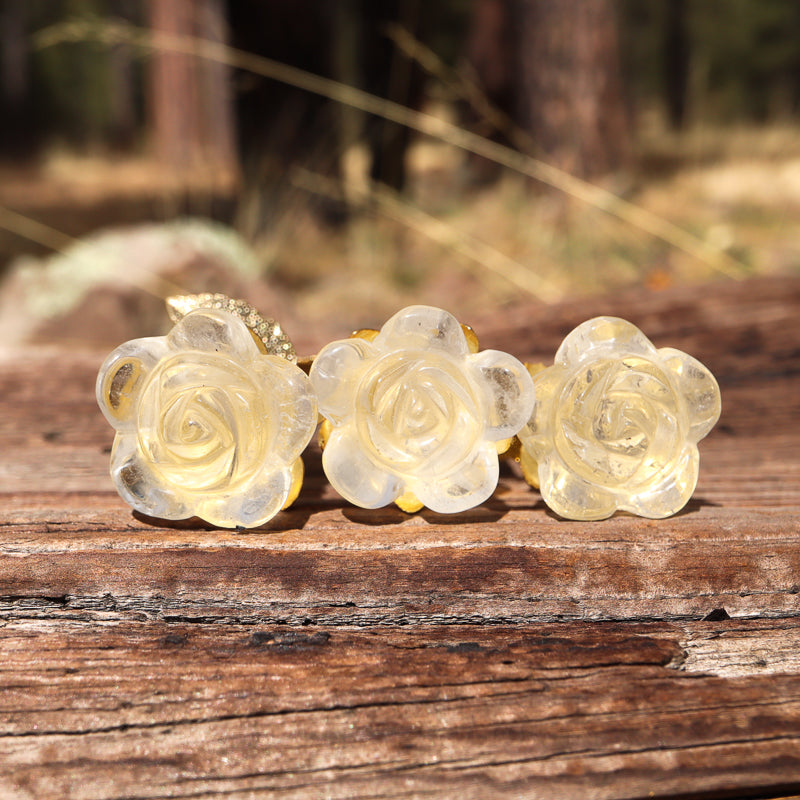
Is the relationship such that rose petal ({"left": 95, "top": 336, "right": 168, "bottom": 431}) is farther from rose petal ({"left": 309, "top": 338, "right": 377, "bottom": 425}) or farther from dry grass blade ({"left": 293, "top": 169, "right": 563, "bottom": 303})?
dry grass blade ({"left": 293, "top": 169, "right": 563, "bottom": 303})

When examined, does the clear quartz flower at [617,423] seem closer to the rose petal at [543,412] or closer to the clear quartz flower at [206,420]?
the rose petal at [543,412]

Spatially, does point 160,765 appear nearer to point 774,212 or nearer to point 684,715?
point 684,715

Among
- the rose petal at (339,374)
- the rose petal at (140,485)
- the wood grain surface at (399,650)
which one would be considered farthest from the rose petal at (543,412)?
the rose petal at (140,485)

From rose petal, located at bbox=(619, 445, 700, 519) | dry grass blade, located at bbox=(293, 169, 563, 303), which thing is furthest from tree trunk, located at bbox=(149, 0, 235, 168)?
rose petal, located at bbox=(619, 445, 700, 519)

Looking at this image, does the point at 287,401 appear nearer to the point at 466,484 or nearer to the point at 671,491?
the point at 466,484

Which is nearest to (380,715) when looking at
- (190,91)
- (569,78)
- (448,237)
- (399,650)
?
(399,650)

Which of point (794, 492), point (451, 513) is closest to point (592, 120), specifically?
point (794, 492)
